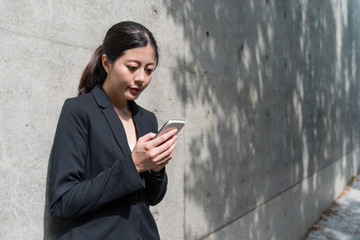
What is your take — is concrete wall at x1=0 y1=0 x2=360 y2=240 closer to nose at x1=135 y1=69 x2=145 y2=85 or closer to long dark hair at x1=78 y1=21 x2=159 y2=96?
→ long dark hair at x1=78 y1=21 x2=159 y2=96

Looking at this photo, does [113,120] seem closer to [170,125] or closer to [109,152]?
[109,152]

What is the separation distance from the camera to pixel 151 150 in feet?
5.44

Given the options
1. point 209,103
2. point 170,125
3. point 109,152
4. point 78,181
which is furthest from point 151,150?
point 209,103

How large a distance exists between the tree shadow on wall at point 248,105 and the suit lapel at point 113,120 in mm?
1215

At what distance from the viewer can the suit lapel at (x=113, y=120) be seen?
1.81 metres

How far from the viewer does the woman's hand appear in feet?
5.43

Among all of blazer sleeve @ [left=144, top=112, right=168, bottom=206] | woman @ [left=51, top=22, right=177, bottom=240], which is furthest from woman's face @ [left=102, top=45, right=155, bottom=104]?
blazer sleeve @ [left=144, top=112, right=168, bottom=206]

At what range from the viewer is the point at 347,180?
10969mm

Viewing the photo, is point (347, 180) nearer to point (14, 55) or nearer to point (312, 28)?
point (312, 28)

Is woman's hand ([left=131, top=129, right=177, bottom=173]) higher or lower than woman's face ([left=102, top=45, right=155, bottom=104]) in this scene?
lower

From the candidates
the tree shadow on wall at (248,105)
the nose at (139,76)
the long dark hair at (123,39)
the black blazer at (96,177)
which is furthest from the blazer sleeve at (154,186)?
the tree shadow on wall at (248,105)

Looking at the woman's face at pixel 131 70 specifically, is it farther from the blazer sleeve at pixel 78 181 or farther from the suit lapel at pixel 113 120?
the blazer sleeve at pixel 78 181

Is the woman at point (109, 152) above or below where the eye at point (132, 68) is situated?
below

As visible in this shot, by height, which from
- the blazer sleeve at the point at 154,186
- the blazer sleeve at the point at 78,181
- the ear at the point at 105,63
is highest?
the ear at the point at 105,63
